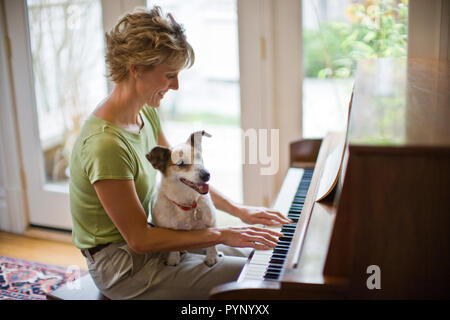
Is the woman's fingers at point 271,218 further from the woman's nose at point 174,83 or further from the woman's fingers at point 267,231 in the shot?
the woman's nose at point 174,83

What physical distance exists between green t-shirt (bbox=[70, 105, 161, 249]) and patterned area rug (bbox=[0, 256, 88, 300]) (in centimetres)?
111

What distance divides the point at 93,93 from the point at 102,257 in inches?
66.7

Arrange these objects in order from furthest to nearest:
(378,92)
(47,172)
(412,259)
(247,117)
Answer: (47,172), (247,117), (378,92), (412,259)

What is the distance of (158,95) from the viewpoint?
171cm

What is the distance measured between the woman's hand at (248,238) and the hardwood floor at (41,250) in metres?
1.60

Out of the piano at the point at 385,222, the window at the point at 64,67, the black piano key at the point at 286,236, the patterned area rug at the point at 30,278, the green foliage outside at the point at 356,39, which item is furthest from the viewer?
the window at the point at 64,67

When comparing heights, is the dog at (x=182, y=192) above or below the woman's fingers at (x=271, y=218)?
above

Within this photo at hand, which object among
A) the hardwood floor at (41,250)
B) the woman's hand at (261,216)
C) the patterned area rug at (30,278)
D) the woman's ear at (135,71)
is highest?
the woman's ear at (135,71)

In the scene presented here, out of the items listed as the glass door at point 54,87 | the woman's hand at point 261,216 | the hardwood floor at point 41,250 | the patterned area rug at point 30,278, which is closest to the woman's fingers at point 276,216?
the woman's hand at point 261,216

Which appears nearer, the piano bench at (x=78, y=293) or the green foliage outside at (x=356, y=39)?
the piano bench at (x=78, y=293)

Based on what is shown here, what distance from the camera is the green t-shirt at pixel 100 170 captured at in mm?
1548

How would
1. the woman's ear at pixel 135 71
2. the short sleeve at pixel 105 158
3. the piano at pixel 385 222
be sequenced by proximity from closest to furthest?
1. the piano at pixel 385 222
2. the short sleeve at pixel 105 158
3. the woman's ear at pixel 135 71

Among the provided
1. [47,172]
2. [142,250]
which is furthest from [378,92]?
[47,172]

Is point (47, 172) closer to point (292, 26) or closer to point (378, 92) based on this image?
point (292, 26)
